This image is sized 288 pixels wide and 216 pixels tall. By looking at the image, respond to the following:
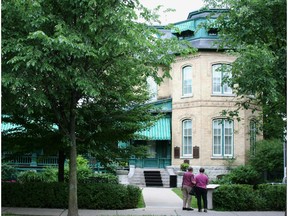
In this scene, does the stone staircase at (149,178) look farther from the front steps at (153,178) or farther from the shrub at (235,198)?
the shrub at (235,198)

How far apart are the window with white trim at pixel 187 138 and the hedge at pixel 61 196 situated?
13.3 meters

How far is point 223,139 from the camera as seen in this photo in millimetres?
27875

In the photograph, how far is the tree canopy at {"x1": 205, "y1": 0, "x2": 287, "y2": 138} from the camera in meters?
11.2

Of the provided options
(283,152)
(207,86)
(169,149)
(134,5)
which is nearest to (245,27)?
(134,5)

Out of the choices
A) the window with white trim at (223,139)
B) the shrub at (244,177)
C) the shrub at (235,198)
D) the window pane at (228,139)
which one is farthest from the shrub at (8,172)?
the shrub at (235,198)

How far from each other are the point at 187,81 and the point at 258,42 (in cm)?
1640

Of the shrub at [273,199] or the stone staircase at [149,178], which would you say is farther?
the stone staircase at [149,178]

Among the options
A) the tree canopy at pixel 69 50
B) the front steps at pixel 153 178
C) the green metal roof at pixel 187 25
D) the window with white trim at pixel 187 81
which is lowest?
the front steps at pixel 153 178

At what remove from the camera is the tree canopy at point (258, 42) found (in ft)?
36.6

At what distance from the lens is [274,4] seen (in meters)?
11.5

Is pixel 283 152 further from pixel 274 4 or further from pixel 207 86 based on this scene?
pixel 274 4

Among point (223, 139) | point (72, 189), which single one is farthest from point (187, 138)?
point (72, 189)

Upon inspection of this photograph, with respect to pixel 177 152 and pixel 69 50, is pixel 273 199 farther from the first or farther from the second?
pixel 177 152

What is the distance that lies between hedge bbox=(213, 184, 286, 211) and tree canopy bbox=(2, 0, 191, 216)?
585cm
